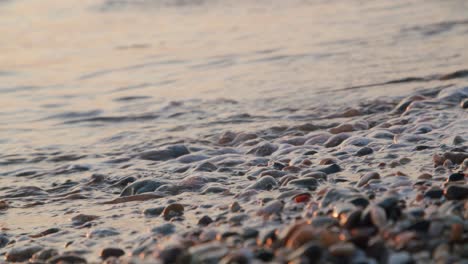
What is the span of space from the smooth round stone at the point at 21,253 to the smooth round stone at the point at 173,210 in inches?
23.4

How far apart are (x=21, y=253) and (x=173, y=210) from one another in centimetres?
71

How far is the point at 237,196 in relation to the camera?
3986mm

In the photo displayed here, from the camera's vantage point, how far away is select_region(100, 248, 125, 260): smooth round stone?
326 cm

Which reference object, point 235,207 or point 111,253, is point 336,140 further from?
point 111,253

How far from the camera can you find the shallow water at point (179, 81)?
496 centimetres

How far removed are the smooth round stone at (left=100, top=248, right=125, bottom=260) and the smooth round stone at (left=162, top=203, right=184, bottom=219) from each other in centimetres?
53

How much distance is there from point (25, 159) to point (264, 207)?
2425 millimetres

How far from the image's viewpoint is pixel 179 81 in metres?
7.78

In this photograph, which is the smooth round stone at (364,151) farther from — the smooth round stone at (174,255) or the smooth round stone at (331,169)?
the smooth round stone at (174,255)

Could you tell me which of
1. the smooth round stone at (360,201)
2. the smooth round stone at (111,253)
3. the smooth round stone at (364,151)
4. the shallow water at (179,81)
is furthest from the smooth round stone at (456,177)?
the smooth round stone at (111,253)

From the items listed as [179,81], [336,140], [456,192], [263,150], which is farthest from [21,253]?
[179,81]

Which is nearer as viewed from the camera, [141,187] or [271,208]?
[271,208]

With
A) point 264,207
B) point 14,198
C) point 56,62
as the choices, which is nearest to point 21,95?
point 56,62

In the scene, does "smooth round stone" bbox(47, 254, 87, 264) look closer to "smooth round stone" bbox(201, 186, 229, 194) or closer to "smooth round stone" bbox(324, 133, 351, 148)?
"smooth round stone" bbox(201, 186, 229, 194)
